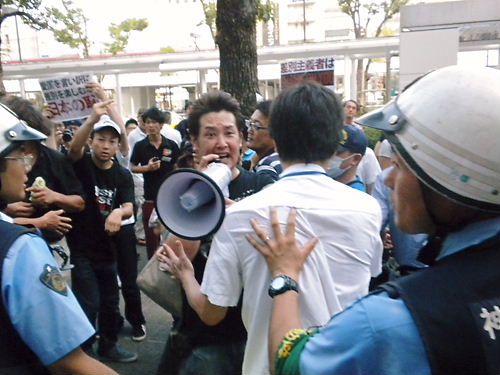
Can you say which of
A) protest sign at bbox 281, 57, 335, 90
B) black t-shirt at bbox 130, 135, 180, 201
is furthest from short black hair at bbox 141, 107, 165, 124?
protest sign at bbox 281, 57, 335, 90

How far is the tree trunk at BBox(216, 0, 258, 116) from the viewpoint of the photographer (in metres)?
5.98

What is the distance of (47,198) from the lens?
3270mm

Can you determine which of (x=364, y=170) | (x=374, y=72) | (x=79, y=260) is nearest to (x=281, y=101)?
(x=79, y=260)

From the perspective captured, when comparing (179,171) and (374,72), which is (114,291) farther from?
(374,72)

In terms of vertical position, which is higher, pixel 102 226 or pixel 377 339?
pixel 377 339

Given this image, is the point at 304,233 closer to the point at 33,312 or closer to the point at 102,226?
the point at 33,312

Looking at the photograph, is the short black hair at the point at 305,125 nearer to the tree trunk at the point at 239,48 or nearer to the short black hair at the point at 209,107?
the short black hair at the point at 209,107

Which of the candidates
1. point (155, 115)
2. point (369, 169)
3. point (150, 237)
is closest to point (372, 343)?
point (369, 169)

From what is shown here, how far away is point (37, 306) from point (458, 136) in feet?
3.87

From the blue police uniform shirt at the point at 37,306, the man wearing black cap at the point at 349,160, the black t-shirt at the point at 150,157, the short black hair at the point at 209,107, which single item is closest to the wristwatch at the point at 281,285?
the blue police uniform shirt at the point at 37,306

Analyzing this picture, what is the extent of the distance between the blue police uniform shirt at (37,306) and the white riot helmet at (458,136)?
103 cm

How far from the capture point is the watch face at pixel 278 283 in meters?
1.49

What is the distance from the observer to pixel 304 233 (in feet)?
5.39

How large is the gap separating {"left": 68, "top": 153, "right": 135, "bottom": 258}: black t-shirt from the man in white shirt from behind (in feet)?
7.37
